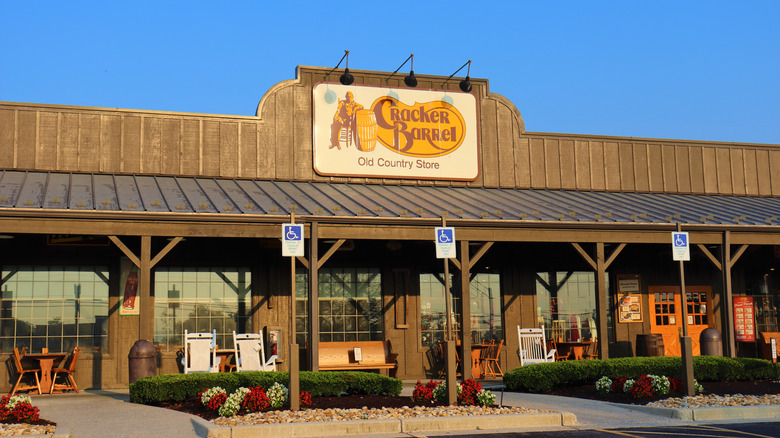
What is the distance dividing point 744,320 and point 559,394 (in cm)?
868

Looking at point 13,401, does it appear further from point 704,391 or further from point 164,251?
point 704,391

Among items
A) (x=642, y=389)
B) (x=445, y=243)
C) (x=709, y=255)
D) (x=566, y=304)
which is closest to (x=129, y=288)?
(x=445, y=243)

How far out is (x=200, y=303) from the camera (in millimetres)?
17359

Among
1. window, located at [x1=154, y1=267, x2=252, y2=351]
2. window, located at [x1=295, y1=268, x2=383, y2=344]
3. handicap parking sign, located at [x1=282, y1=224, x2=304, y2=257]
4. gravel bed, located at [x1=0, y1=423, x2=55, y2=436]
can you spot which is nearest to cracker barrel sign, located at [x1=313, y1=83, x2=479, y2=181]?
window, located at [x1=295, y1=268, x2=383, y2=344]

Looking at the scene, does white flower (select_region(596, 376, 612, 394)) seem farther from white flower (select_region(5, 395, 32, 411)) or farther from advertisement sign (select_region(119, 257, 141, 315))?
advertisement sign (select_region(119, 257, 141, 315))

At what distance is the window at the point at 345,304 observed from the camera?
59.5 feet

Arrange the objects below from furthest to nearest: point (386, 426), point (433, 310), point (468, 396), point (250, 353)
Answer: point (433, 310), point (250, 353), point (468, 396), point (386, 426)

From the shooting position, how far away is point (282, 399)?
11.5 metres

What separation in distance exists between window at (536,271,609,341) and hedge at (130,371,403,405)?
7.25 metres

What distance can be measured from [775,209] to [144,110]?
575 inches

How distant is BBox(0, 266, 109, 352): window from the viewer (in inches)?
638

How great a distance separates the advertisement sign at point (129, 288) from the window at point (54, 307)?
350 millimetres

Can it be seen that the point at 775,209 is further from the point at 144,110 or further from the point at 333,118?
the point at 144,110

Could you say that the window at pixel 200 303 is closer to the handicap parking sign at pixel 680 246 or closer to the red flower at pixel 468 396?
the red flower at pixel 468 396
